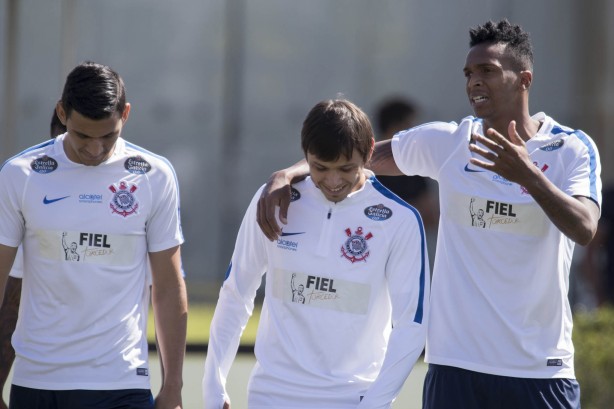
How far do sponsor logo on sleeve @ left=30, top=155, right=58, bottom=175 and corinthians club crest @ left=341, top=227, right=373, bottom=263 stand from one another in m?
1.00

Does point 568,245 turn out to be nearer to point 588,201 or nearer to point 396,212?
point 588,201

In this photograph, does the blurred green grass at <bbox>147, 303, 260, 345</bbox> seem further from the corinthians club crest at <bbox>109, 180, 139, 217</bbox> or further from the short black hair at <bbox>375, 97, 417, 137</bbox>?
the corinthians club crest at <bbox>109, 180, 139, 217</bbox>

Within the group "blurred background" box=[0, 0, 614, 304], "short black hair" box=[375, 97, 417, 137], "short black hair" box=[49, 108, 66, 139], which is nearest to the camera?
"short black hair" box=[49, 108, 66, 139]

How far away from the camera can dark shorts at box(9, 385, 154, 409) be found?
4.03 meters

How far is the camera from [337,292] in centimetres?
391

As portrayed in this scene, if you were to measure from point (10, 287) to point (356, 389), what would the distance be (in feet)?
4.27

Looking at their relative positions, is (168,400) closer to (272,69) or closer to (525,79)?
(525,79)

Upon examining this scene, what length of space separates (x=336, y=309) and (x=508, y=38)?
4.13 feet

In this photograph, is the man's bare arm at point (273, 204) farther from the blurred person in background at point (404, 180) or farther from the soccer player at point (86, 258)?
the blurred person in background at point (404, 180)

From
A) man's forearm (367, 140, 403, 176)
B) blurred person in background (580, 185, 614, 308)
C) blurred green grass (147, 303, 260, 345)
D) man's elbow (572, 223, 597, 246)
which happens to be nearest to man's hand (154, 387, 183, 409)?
man's forearm (367, 140, 403, 176)

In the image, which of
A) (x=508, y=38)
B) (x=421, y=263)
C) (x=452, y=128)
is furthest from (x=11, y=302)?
(x=508, y=38)

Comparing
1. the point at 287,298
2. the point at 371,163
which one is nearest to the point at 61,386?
the point at 287,298

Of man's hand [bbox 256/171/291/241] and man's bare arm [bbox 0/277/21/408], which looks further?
man's bare arm [bbox 0/277/21/408]

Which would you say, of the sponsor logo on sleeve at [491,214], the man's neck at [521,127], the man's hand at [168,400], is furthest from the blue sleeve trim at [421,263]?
the man's hand at [168,400]
